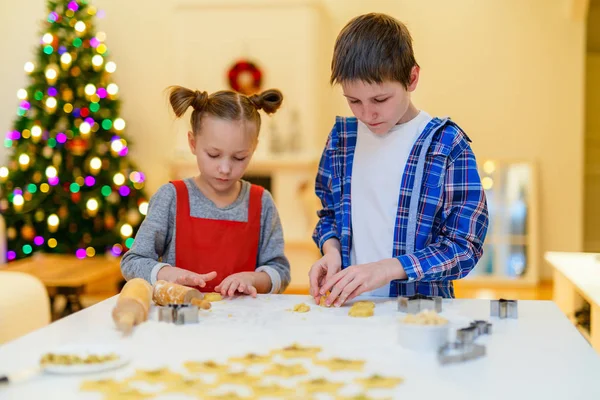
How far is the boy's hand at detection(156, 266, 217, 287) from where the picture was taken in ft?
5.42

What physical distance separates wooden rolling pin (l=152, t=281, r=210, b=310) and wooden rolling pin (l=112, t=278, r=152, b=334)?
7 cm

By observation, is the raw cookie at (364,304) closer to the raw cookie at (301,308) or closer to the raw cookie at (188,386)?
the raw cookie at (301,308)

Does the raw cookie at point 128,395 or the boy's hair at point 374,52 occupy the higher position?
the boy's hair at point 374,52

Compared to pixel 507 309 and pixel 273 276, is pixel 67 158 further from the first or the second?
pixel 507 309

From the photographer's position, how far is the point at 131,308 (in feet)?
4.58

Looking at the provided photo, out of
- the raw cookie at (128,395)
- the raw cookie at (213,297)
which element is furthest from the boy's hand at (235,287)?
the raw cookie at (128,395)

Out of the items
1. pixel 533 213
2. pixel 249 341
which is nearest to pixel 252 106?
pixel 249 341

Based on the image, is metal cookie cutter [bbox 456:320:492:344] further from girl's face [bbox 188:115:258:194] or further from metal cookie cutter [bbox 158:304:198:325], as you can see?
girl's face [bbox 188:115:258:194]

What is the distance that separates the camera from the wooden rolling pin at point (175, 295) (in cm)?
154

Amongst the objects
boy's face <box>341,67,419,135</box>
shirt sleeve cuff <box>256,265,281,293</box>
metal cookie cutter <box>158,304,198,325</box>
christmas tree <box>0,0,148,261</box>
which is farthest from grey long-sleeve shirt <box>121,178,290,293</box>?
christmas tree <box>0,0,148,261</box>

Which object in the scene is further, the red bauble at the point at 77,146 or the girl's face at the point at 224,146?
the red bauble at the point at 77,146

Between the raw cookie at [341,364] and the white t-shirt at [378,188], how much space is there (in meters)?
0.68

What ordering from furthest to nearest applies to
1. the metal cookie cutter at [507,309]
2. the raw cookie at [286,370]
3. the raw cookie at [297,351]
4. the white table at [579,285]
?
the white table at [579,285] < the metal cookie cutter at [507,309] < the raw cookie at [297,351] < the raw cookie at [286,370]

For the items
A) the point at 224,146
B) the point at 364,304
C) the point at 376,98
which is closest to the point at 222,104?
the point at 224,146
